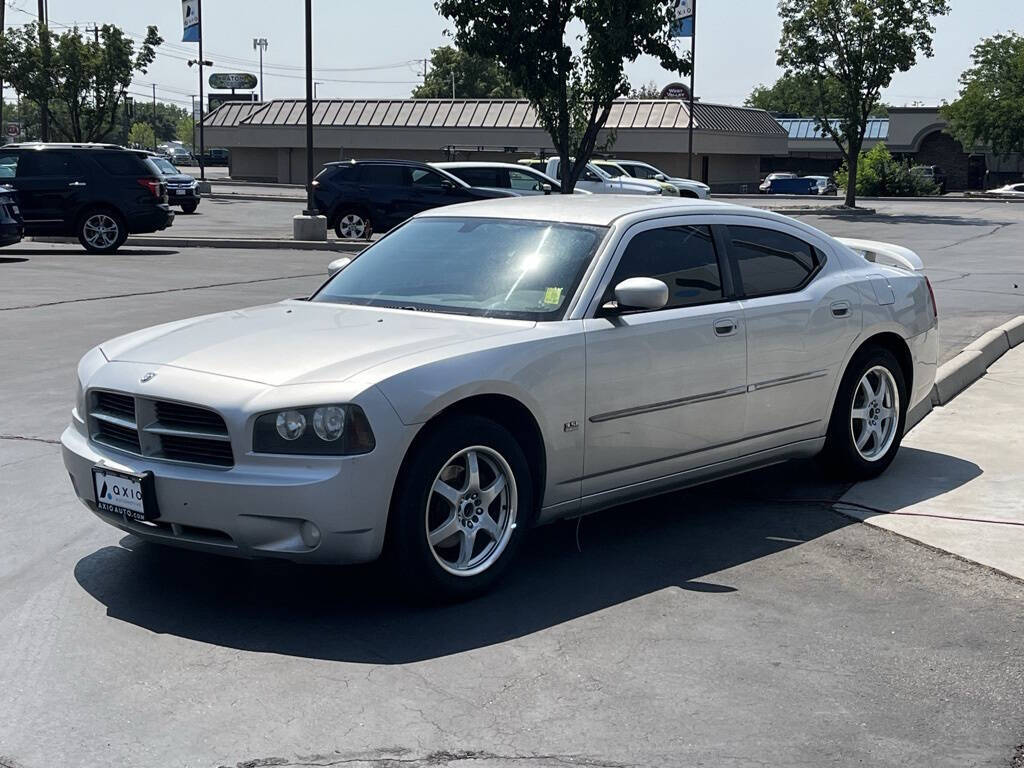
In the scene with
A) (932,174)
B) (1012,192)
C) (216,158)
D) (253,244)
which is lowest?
(253,244)

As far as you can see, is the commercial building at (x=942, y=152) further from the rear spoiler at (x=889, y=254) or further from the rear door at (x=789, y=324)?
the rear door at (x=789, y=324)

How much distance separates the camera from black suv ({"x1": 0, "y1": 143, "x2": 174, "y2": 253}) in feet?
76.3

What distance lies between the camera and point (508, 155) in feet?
221

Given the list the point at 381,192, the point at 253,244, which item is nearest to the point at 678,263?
the point at 253,244

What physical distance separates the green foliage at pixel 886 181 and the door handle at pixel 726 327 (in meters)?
58.9

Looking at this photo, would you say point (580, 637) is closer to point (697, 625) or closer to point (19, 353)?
point (697, 625)

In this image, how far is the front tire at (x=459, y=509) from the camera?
16.5 feet

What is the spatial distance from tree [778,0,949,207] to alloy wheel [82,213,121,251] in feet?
95.1

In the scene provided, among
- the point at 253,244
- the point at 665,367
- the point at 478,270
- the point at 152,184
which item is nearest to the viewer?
the point at 665,367

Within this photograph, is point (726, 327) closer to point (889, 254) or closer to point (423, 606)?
point (423, 606)

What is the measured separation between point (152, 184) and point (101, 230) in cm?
121

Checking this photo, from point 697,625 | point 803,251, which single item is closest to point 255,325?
point 697,625

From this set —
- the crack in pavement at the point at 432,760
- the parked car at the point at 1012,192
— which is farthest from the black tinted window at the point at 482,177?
the parked car at the point at 1012,192

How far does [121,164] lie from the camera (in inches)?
921
